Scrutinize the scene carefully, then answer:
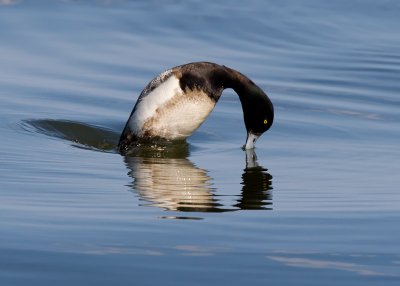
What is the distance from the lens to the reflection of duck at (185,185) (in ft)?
27.4

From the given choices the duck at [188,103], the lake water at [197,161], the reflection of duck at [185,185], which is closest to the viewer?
the lake water at [197,161]

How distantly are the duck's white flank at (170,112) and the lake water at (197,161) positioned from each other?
0.21 meters

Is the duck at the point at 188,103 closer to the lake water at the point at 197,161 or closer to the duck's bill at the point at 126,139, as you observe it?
the duck's bill at the point at 126,139

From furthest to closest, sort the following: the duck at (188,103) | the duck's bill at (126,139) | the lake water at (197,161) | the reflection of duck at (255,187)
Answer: the duck's bill at (126,139) < the duck at (188,103) < the reflection of duck at (255,187) < the lake water at (197,161)

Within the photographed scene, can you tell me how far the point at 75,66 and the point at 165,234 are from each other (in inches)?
315

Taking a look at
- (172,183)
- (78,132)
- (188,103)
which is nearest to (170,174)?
(172,183)

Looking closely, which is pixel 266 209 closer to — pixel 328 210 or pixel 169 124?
pixel 328 210

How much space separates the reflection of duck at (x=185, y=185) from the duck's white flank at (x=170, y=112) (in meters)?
0.50

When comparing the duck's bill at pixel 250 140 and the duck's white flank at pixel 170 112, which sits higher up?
the duck's white flank at pixel 170 112

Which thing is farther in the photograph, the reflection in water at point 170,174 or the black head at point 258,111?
the black head at point 258,111

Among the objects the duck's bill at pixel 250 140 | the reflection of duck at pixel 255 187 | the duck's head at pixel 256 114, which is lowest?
the reflection of duck at pixel 255 187

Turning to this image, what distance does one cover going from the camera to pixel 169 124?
37.6ft

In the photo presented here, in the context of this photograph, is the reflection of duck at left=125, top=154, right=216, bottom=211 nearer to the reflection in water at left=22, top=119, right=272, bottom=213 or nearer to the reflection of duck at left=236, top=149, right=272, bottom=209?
the reflection in water at left=22, top=119, right=272, bottom=213

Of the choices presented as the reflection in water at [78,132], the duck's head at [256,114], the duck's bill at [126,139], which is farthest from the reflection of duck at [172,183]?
the duck's head at [256,114]
